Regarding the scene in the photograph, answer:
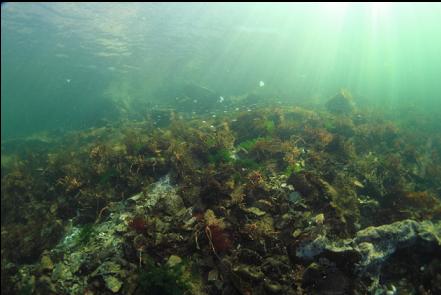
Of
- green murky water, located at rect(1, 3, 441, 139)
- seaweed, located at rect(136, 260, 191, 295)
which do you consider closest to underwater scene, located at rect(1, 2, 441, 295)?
seaweed, located at rect(136, 260, 191, 295)

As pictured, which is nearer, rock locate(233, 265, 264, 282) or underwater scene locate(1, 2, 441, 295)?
rock locate(233, 265, 264, 282)

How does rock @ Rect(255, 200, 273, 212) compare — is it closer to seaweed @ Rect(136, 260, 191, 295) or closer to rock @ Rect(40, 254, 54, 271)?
seaweed @ Rect(136, 260, 191, 295)

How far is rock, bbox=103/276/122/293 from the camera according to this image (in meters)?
4.81

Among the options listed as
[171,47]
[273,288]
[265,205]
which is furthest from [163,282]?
[171,47]

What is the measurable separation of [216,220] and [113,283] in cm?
199

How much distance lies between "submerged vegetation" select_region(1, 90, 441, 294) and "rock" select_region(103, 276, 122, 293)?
0.06 meters

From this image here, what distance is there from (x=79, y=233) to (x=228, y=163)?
151 inches

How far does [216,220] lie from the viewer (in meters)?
5.67

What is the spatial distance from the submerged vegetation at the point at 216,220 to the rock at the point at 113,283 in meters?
0.06

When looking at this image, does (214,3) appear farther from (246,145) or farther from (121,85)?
(121,85)

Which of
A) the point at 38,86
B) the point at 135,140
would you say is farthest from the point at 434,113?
the point at 38,86

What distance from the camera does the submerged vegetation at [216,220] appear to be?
493 centimetres

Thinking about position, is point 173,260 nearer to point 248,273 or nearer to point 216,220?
point 216,220

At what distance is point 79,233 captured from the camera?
6.41 metres
